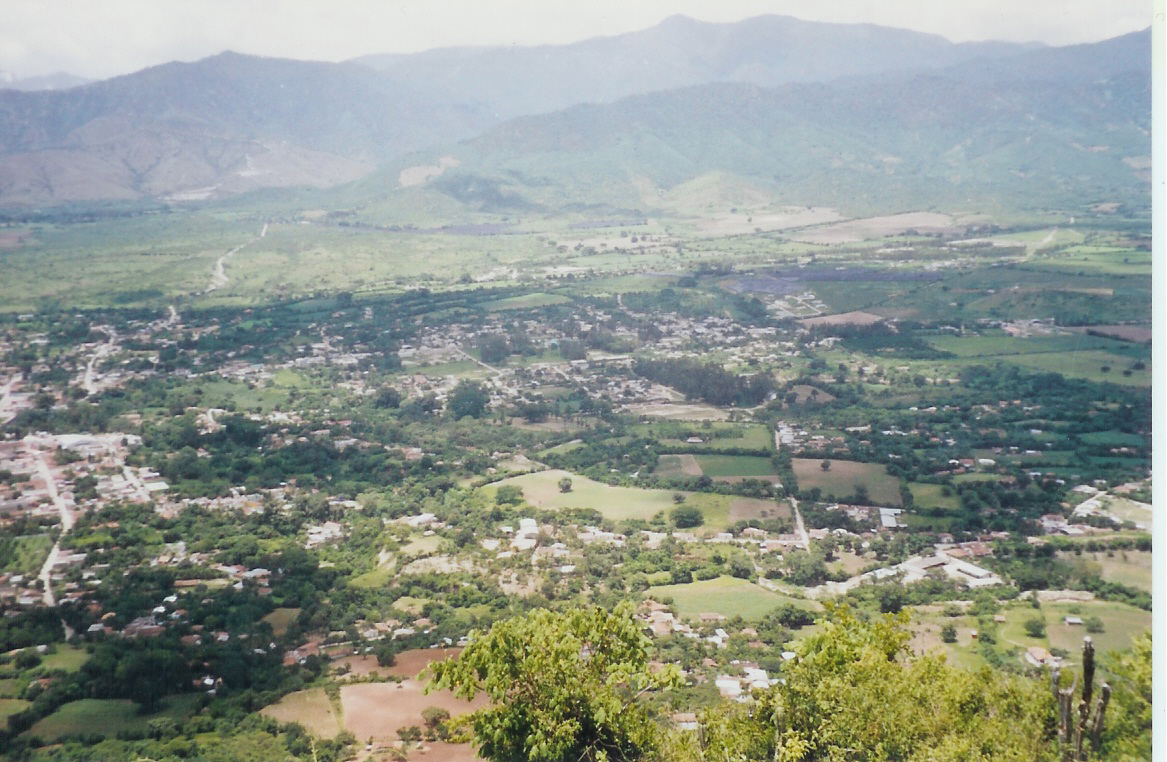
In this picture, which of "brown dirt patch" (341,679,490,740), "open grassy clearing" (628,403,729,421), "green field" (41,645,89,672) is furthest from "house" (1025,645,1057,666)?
"green field" (41,645,89,672)

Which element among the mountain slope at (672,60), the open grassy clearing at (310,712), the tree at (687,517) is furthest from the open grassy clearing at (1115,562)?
the mountain slope at (672,60)

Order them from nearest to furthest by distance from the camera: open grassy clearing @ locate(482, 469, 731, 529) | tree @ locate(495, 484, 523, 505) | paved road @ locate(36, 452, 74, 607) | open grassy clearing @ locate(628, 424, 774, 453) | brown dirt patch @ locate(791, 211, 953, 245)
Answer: paved road @ locate(36, 452, 74, 607)
open grassy clearing @ locate(482, 469, 731, 529)
tree @ locate(495, 484, 523, 505)
open grassy clearing @ locate(628, 424, 774, 453)
brown dirt patch @ locate(791, 211, 953, 245)

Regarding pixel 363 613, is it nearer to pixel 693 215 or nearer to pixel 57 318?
pixel 57 318

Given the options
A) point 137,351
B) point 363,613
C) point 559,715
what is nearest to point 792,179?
point 137,351

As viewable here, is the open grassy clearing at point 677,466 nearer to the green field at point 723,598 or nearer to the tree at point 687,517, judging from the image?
the tree at point 687,517

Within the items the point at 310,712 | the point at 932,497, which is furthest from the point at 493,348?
the point at 310,712

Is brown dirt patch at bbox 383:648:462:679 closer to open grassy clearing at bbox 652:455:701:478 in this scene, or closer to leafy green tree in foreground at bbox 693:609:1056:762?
leafy green tree in foreground at bbox 693:609:1056:762
